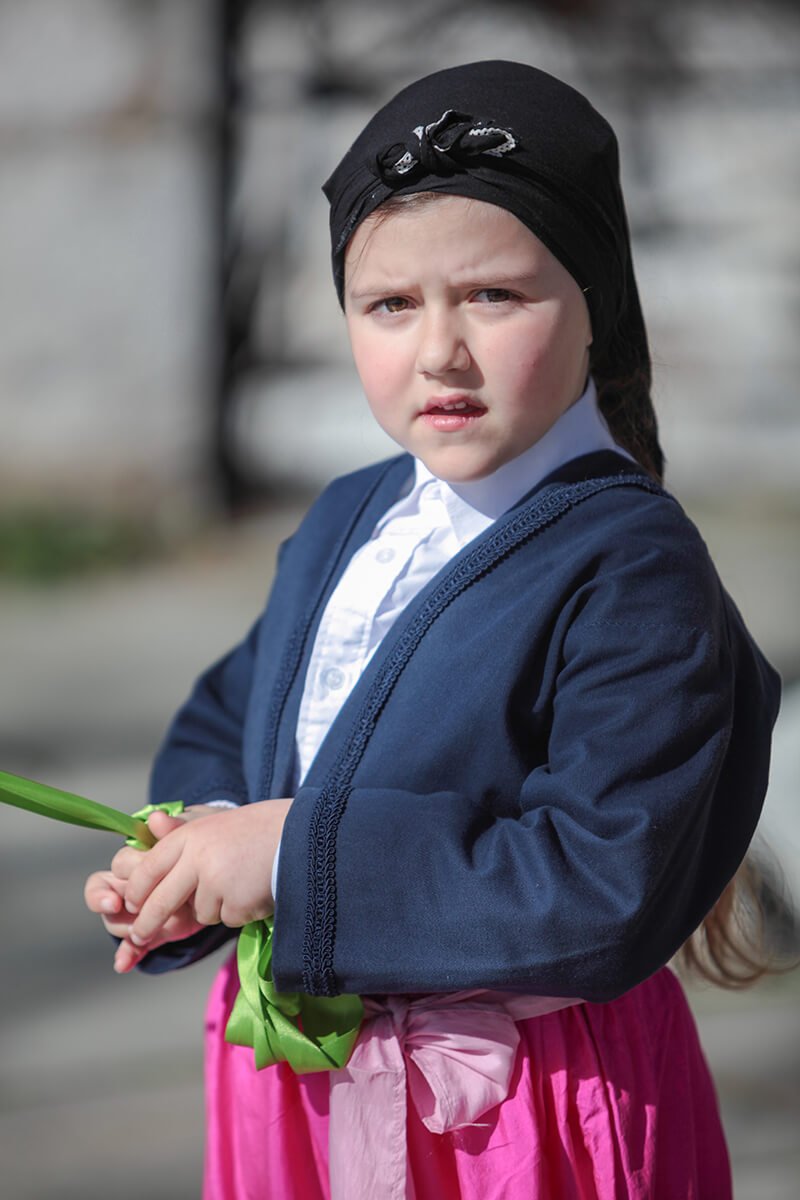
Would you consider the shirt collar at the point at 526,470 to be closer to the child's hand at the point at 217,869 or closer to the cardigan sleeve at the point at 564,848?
the cardigan sleeve at the point at 564,848

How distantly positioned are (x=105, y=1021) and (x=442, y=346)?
1.80 m

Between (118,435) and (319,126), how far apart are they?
133 centimetres

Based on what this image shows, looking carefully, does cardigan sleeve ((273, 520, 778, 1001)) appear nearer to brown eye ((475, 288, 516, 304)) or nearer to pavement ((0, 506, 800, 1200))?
brown eye ((475, 288, 516, 304))

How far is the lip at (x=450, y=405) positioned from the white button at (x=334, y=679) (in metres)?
0.24

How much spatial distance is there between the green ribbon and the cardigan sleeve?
6 centimetres

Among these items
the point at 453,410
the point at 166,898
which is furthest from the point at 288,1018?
the point at 453,410

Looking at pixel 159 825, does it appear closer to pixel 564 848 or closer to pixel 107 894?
pixel 107 894

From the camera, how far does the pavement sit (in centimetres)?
213

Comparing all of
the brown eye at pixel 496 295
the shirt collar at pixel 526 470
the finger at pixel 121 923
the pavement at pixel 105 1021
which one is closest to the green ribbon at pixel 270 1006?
the finger at pixel 121 923

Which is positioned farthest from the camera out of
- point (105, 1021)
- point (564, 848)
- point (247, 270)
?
point (247, 270)

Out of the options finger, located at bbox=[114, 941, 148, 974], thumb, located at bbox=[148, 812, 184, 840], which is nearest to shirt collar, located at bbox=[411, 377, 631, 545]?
thumb, located at bbox=[148, 812, 184, 840]

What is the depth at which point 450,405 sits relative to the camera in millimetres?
1062

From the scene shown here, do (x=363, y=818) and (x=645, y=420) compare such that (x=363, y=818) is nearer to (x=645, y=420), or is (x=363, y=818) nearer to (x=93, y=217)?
(x=645, y=420)

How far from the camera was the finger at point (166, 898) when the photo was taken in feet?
3.52
